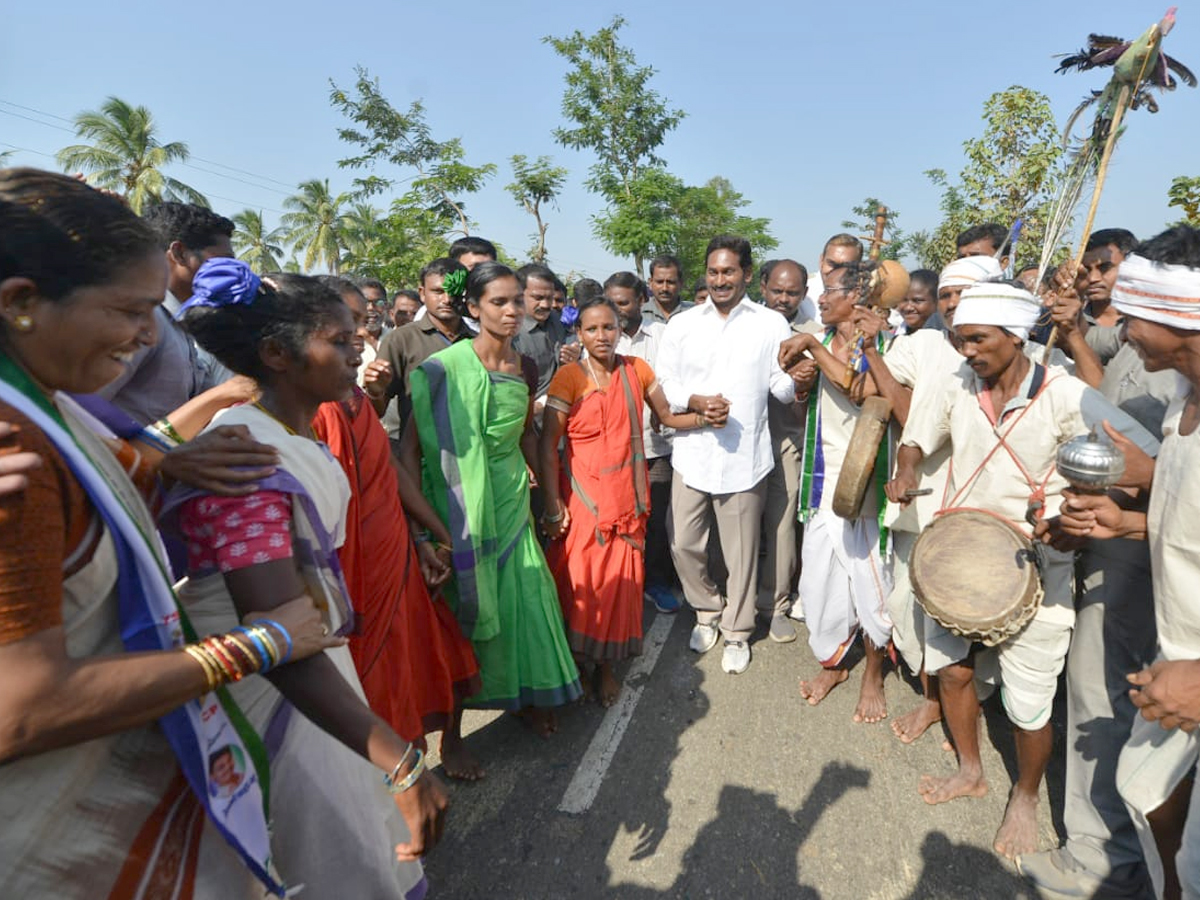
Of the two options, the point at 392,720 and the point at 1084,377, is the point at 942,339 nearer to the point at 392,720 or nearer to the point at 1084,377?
the point at 1084,377

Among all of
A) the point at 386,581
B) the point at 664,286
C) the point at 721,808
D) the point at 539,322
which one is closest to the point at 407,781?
the point at 386,581

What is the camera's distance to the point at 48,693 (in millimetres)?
867

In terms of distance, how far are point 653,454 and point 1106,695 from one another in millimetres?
2890

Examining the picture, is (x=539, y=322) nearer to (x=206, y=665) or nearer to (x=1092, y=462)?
(x=1092, y=462)

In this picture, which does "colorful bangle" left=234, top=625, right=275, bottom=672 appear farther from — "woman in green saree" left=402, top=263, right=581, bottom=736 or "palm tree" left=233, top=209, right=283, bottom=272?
"palm tree" left=233, top=209, right=283, bottom=272

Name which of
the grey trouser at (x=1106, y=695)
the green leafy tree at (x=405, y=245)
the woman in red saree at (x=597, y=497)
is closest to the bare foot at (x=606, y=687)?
the woman in red saree at (x=597, y=497)

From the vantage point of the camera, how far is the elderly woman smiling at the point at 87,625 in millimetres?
869

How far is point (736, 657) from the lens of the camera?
381 cm

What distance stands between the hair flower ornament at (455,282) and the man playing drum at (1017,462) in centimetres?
252

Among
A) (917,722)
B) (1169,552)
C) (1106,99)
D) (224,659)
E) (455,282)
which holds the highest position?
(1106,99)

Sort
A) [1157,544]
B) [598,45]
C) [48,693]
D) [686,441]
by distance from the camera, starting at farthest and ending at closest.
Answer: [598,45] → [686,441] → [1157,544] → [48,693]

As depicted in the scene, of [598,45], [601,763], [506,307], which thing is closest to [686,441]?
[506,307]

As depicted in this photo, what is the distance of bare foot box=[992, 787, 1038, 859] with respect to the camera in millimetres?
2451

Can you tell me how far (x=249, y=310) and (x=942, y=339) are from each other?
2.84m
